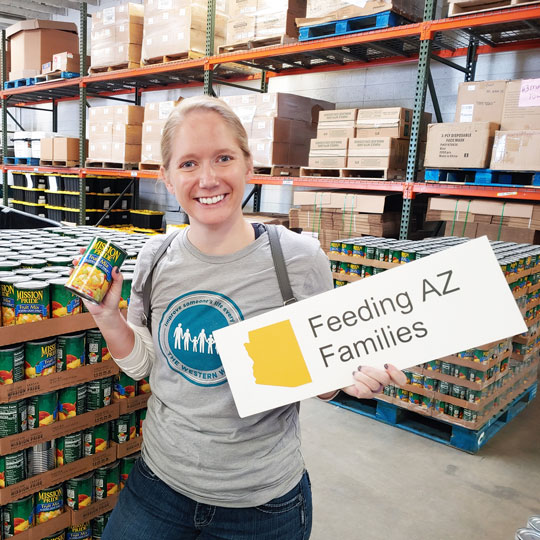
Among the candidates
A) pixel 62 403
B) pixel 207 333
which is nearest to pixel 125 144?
pixel 62 403

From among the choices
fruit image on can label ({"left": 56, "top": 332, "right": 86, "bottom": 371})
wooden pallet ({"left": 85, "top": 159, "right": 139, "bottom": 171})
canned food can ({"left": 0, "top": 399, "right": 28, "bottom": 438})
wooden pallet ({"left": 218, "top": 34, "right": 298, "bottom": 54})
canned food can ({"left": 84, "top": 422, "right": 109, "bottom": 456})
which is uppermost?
wooden pallet ({"left": 218, "top": 34, "right": 298, "bottom": 54})

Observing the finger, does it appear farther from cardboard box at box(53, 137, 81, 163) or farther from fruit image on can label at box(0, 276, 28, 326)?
cardboard box at box(53, 137, 81, 163)

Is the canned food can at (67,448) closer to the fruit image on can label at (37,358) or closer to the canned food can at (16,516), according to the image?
the canned food can at (16,516)

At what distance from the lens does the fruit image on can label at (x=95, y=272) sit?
1351 millimetres

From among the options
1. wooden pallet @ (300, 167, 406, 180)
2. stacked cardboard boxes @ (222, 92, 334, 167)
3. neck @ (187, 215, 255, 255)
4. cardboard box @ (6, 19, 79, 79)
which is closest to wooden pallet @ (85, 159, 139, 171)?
stacked cardboard boxes @ (222, 92, 334, 167)

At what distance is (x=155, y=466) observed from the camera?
57.1 inches

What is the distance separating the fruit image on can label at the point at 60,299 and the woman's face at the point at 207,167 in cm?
62

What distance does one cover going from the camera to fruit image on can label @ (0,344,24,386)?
1641mm

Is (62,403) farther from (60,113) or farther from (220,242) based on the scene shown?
(60,113)

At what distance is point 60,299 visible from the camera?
176 centimetres

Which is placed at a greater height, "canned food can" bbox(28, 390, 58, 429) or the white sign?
the white sign

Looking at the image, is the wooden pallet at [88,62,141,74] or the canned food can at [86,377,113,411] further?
the wooden pallet at [88,62,141,74]

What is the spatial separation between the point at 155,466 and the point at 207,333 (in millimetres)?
425

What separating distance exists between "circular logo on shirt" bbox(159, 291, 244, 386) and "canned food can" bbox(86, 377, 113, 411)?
0.63 meters
